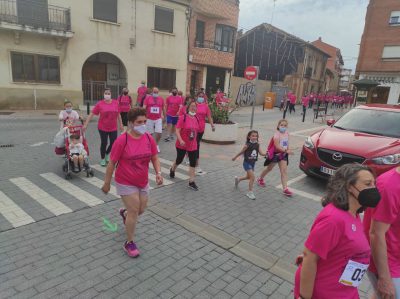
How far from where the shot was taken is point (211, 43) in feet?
79.3

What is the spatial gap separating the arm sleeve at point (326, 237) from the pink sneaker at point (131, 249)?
2.52 metres

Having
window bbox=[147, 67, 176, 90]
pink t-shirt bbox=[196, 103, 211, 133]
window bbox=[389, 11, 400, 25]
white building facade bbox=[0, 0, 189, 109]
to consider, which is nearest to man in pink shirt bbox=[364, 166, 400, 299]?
pink t-shirt bbox=[196, 103, 211, 133]

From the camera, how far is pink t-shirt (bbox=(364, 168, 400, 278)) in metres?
2.19

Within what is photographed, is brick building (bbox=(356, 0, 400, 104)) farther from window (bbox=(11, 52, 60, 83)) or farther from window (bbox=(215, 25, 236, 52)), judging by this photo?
window (bbox=(11, 52, 60, 83))

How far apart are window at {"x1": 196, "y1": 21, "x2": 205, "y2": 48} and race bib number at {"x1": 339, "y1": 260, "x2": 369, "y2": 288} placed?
2275 cm

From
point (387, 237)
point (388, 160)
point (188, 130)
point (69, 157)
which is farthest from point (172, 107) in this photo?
point (387, 237)

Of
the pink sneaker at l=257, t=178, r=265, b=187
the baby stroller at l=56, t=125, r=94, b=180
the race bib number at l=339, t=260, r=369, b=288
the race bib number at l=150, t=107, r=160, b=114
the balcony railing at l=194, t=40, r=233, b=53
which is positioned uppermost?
the balcony railing at l=194, t=40, r=233, b=53

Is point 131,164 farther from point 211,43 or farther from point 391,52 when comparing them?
point 391,52

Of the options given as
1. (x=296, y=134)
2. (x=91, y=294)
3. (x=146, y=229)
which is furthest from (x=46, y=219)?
(x=296, y=134)

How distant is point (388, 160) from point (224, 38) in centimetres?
2132

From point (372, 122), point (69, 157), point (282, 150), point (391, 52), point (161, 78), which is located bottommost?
point (69, 157)

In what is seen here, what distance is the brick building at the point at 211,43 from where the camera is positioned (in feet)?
74.2

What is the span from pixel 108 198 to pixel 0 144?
549 cm

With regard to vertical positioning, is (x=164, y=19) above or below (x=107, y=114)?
above
